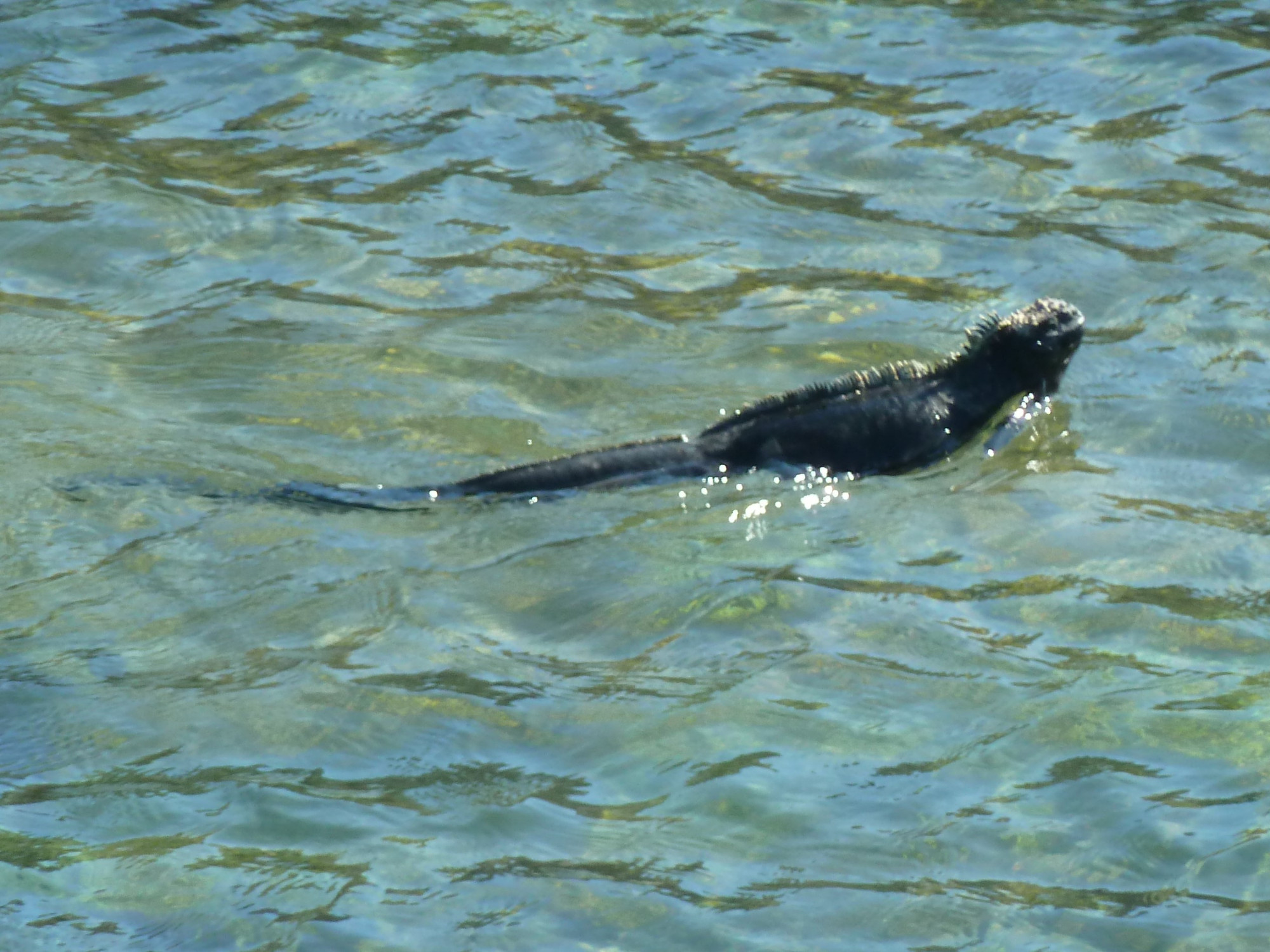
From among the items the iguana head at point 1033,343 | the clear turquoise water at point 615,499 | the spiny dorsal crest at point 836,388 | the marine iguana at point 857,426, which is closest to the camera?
the clear turquoise water at point 615,499

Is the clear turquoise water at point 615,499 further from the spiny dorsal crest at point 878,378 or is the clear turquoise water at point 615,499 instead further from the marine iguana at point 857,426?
the spiny dorsal crest at point 878,378

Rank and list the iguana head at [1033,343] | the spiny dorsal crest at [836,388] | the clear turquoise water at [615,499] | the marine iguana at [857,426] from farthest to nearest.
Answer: the iguana head at [1033,343] < the spiny dorsal crest at [836,388] < the marine iguana at [857,426] < the clear turquoise water at [615,499]

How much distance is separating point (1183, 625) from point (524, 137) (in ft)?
19.3

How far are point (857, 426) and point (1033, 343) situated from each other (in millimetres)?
1117

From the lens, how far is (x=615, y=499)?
22.0 feet

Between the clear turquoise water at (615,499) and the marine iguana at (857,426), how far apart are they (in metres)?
0.13

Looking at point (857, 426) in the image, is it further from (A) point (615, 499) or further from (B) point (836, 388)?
(A) point (615, 499)

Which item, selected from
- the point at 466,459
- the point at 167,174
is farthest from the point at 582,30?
the point at 466,459

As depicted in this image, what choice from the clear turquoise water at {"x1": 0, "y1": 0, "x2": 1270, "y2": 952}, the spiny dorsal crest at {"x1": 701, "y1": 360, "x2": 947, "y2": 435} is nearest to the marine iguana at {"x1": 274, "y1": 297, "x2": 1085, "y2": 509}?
the spiny dorsal crest at {"x1": 701, "y1": 360, "x2": 947, "y2": 435}

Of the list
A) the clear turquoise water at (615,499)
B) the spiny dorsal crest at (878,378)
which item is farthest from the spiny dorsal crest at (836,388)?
the clear turquoise water at (615,499)

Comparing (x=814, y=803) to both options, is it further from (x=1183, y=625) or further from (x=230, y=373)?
(x=230, y=373)

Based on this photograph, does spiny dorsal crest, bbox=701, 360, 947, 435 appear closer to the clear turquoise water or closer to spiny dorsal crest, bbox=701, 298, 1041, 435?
spiny dorsal crest, bbox=701, 298, 1041, 435

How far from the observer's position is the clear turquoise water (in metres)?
4.73

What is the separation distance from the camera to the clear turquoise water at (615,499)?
4.73m
